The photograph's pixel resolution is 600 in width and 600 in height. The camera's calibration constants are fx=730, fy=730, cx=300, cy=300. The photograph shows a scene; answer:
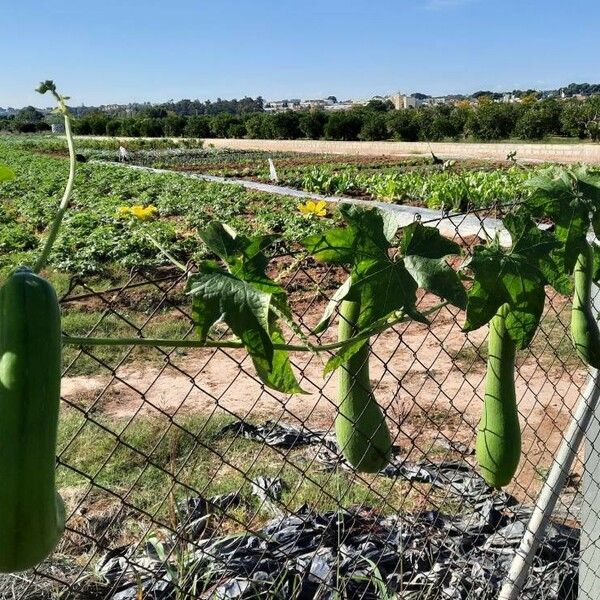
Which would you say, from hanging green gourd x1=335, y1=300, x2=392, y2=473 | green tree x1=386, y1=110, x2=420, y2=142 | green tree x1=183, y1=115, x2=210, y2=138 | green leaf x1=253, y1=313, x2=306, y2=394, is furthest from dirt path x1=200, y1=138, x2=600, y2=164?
green leaf x1=253, y1=313, x2=306, y2=394

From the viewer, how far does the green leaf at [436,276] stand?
1618 millimetres

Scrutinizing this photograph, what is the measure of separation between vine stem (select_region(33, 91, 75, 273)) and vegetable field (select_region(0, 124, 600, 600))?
2 centimetres

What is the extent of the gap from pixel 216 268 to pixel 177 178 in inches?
840

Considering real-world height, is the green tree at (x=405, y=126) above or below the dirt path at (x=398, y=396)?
above

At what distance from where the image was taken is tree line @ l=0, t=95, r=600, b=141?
4128 cm

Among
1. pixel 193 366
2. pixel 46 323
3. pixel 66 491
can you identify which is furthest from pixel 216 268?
pixel 193 366

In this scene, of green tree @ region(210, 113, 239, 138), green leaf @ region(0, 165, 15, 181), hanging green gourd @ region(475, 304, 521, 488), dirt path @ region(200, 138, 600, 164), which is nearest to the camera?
green leaf @ region(0, 165, 15, 181)

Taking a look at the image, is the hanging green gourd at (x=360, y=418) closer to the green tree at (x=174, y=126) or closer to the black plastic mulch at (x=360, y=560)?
the black plastic mulch at (x=360, y=560)

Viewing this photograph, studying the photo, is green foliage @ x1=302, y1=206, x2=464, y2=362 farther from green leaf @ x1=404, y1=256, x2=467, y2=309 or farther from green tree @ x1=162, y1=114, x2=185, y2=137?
green tree @ x1=162, y1=114, x2=185, y2=137

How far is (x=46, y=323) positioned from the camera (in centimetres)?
101

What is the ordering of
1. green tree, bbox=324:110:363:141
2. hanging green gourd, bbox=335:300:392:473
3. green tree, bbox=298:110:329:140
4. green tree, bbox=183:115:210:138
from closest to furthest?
hanging green gourd, bbox=335:300:392:473 → green tree, bbox=324:110:363:141 → green tree, bbox=298:110:329:140 → green tree, bbox=183:115:210:138

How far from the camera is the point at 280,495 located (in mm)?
4227

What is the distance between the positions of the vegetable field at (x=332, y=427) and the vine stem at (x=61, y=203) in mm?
18

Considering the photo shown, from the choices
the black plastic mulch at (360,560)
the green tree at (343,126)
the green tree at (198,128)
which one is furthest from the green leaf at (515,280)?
the green tree at (198,128)
